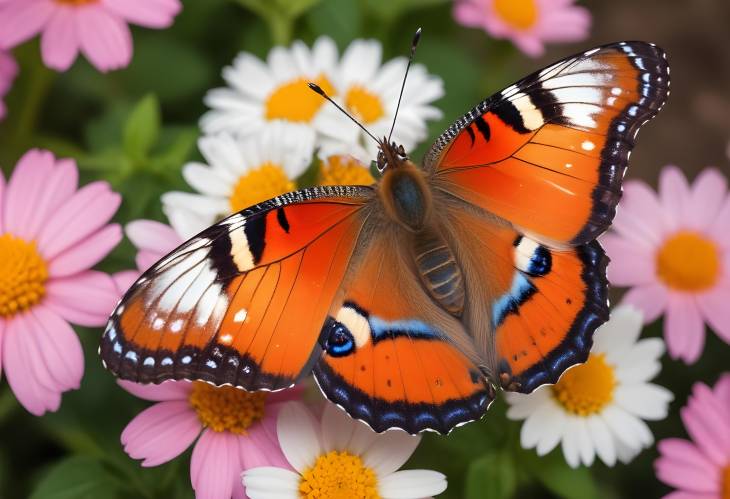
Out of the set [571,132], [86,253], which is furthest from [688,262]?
[86,253]

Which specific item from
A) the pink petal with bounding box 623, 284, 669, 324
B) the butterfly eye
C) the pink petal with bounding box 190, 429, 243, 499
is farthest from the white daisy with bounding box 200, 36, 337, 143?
the pink petal with bounding box 623, 284, 669, 324

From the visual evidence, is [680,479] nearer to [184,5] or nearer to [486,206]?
[486,206]

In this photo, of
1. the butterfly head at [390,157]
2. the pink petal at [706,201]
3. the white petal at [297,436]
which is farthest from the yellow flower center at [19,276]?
the pink petal at [706,201]

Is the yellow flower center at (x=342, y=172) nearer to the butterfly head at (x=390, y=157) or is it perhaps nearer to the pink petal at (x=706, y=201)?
the butterfly head at (x=390, y=157)

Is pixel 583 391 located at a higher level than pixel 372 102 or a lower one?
lower

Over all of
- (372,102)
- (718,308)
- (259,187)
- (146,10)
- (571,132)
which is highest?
(146,10)

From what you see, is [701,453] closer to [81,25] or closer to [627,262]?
[627,262]
